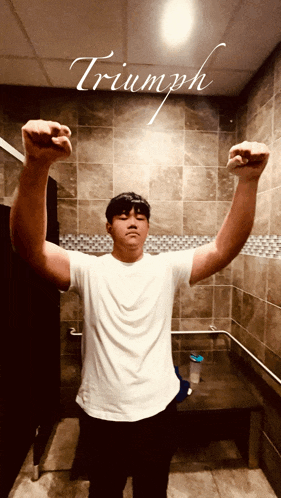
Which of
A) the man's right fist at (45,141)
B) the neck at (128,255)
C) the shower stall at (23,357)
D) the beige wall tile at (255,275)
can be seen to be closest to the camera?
the man's right fist at (45,141)

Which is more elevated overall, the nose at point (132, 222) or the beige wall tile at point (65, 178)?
the beige wall tile at point (65, 178)

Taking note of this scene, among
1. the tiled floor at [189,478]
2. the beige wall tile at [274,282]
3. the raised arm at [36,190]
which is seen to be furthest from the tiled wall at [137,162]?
the raised arm at [36,190]

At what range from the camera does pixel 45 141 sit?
59cm

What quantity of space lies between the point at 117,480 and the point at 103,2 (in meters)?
2.18

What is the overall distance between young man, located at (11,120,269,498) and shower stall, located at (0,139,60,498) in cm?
59

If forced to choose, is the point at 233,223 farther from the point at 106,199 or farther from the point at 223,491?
the point at 223,491

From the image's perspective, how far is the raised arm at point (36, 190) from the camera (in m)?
0.59

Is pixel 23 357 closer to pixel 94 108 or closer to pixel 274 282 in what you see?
pixel 274 282

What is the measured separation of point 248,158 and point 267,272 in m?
1.31

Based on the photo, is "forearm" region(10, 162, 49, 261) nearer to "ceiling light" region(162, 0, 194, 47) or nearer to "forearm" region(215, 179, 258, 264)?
"forearm" region(215, 179, 258, 264)

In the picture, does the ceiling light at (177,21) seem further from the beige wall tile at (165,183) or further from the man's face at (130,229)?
the man's face at (130,229)

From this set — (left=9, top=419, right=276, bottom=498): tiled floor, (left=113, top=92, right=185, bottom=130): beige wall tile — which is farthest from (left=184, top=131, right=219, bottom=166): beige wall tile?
(left=9, top=419, right=276, bottom=498): tiled floor

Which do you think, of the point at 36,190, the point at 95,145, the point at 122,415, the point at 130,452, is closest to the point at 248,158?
the point at 36,190

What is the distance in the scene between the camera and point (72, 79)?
2021mm
